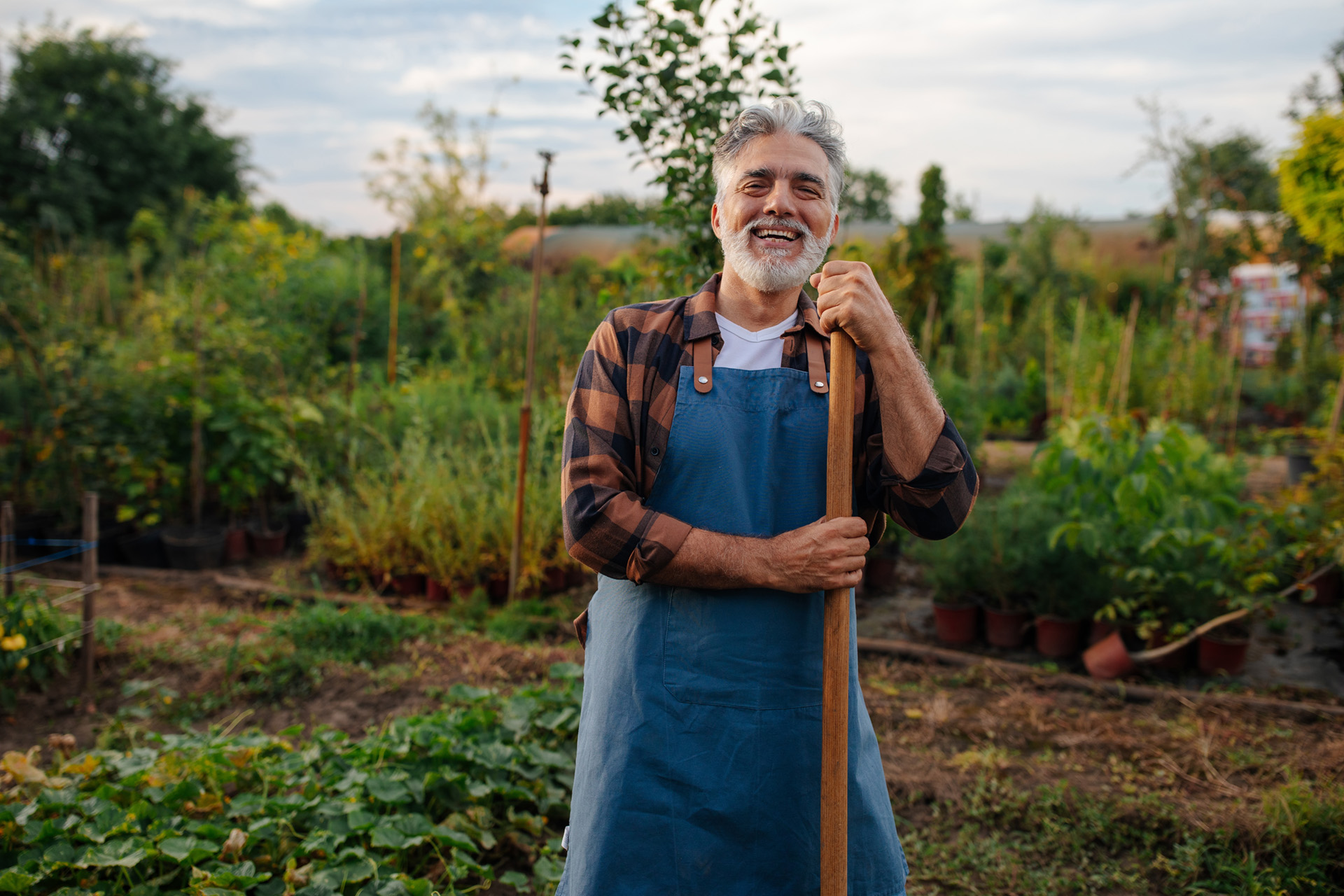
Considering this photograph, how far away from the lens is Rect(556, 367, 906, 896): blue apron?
4.60ft

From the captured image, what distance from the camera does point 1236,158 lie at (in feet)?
43.4

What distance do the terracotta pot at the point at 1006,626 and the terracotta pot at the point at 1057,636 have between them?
0.11m

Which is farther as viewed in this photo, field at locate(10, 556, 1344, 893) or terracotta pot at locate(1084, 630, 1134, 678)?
terracotta pot at locate(1084, 630, 1134, 678)

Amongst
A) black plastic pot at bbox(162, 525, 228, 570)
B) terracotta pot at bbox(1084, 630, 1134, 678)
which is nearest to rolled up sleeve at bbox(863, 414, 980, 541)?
terracotta pot at bbox(1084, 630, 1134, 678)

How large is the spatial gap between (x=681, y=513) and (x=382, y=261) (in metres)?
13.1

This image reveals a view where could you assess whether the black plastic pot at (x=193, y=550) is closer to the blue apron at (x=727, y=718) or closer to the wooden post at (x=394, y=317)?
the wooden post at (x=394, y=317)

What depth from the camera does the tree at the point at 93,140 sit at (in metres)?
16.7

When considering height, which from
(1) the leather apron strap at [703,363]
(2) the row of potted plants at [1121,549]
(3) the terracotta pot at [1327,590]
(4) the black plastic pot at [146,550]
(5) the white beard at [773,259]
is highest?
(5) the white beard at [773,259]

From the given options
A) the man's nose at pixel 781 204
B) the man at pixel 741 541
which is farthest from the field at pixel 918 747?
the man's nose at pixel 781 204

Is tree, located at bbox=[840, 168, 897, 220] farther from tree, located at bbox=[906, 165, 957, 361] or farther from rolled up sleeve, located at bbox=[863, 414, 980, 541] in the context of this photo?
rolled up sleeve, located at bbox=[863, 414, 980, 541]

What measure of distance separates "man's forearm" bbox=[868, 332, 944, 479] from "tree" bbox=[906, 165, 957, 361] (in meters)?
9.74

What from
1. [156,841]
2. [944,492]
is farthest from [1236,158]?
[156,841]

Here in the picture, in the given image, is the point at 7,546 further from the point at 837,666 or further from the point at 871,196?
the point at 871,196

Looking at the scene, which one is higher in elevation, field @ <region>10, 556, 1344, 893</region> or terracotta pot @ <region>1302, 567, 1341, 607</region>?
terracotta pot @ <region>1302, 567, 1341, 607</region>
